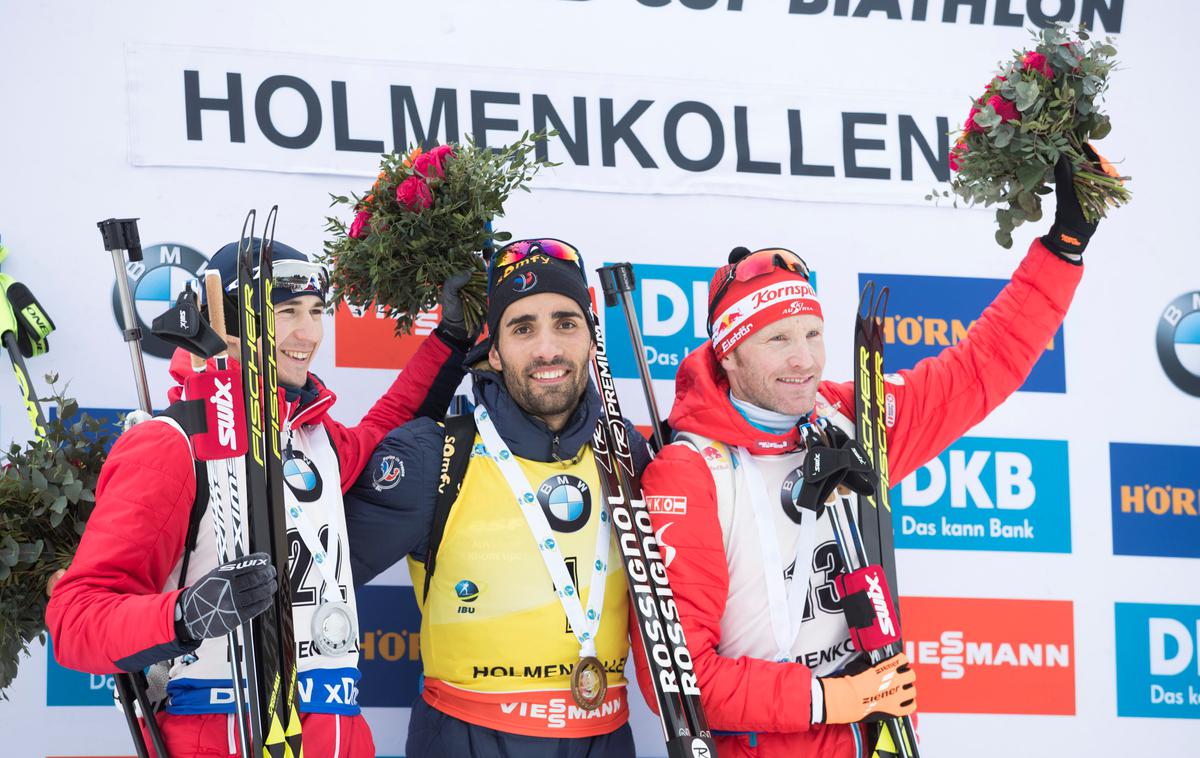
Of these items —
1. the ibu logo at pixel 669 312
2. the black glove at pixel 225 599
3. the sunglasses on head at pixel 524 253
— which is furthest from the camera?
the ibu logo at pixel 669 312

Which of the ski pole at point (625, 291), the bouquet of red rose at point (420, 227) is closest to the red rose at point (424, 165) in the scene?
the bouquet of red rose at point (420, 227)

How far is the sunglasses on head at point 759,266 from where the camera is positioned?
3.67m

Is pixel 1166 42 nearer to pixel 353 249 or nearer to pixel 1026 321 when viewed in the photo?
pixel 1026 321

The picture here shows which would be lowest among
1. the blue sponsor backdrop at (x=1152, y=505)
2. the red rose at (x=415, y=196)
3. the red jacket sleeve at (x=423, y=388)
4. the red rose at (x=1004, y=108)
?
the blue sponsor backdrop at (x=1152, y=505)

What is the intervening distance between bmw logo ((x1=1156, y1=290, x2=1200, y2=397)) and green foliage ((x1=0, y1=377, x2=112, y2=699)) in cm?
396

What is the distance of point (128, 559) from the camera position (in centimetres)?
283

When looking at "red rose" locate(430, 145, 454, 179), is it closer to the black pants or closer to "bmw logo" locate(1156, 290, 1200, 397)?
the black pants

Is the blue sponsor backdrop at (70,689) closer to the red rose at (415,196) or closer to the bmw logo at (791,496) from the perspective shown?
the red rose at (415,196)

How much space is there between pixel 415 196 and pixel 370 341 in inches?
35.0

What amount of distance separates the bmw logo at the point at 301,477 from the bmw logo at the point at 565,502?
627 millimetres

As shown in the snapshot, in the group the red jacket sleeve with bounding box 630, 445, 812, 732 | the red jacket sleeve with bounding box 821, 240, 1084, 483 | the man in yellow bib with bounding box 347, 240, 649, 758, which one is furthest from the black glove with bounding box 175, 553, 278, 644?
the red jacket sleeve with bounding box 821, 240, 1084, 483

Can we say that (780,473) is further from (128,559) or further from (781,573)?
(128,559)

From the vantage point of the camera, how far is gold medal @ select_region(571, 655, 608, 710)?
3.39 m

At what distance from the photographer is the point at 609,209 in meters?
4.64
